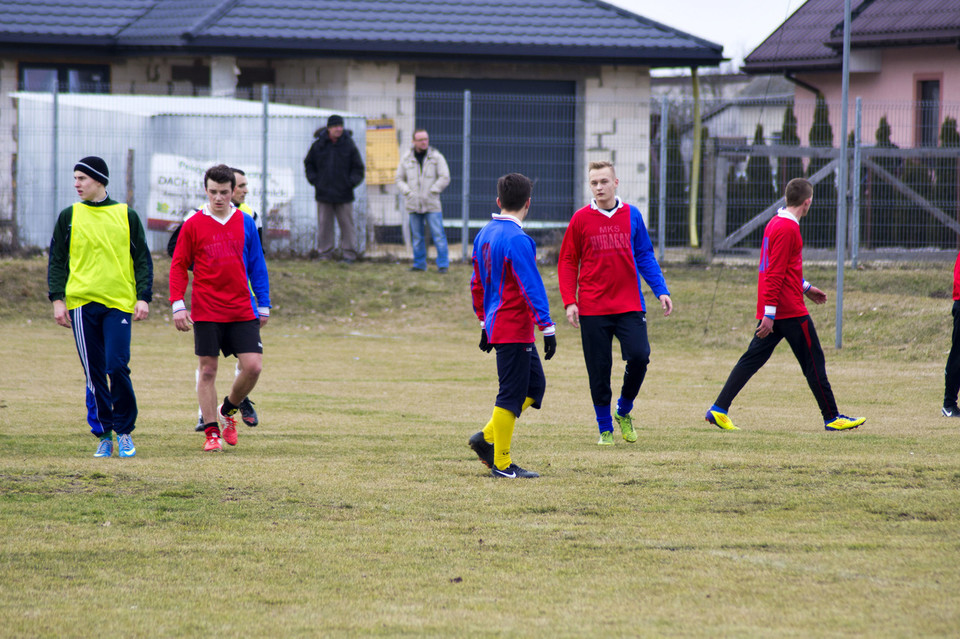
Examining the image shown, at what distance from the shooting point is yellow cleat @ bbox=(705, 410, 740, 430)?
27.2 ft

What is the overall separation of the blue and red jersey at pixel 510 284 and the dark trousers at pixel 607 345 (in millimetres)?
1164

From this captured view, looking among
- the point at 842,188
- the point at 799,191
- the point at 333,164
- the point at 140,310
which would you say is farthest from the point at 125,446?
the point at 333,164

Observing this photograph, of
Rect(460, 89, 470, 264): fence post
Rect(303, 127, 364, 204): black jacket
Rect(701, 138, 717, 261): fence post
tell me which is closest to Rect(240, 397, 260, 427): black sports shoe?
Rect(303, 127, 364, 204): black jacket

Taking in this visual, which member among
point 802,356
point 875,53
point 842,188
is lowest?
point 802,356

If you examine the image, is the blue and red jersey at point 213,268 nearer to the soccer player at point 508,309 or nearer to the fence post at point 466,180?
the soccer player at point 508,309

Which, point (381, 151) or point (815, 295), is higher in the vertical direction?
point (381, 151)

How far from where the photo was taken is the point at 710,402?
988 cm

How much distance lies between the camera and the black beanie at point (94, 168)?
23.0ft

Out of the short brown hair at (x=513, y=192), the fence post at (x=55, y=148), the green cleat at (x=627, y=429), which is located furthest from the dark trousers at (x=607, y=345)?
the fence post at (x=55, y=148)

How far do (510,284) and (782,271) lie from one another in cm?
256

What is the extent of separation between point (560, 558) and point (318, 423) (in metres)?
3.91

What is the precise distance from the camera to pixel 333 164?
16.9 m

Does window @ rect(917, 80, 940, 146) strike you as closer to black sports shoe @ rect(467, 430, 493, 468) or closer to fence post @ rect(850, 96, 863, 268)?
fence post @ rect(850, 96, 863, 268)

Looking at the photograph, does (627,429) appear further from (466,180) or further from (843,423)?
(466,180)
